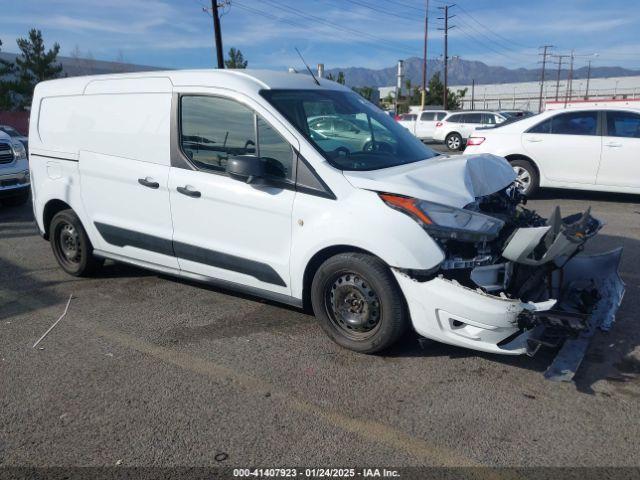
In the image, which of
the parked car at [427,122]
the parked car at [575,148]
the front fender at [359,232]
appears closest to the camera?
the front fender at [359,232]

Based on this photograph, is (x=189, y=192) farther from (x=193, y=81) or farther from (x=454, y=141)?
(x=454, y=141)

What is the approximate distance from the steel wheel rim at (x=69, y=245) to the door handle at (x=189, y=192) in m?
1.72

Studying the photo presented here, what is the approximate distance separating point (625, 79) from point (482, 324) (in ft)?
322

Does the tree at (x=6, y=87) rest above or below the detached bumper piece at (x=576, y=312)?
above

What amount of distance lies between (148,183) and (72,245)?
5.30ft

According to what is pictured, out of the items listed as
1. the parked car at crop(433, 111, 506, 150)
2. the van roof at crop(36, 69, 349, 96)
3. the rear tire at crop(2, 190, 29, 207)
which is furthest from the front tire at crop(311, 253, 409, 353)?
the parked car at crop(433, 111, 506, 150)

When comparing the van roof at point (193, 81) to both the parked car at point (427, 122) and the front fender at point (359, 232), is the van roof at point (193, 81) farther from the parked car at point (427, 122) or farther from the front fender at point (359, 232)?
the parked car at point (427, 122)

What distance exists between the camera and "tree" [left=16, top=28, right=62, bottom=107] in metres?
34.2

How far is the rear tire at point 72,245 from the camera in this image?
18.4 ft

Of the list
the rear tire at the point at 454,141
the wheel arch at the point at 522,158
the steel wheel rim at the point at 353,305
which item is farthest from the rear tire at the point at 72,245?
the rear tire at the point at 454,141

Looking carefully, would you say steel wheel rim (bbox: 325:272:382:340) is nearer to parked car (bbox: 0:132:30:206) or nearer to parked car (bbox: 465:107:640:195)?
parked car (bbox: 465:107:640:195)

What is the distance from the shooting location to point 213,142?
449 cm

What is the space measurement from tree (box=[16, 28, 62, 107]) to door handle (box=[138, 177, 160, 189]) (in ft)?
113

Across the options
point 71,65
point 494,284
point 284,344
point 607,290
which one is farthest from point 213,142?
point 71,65
